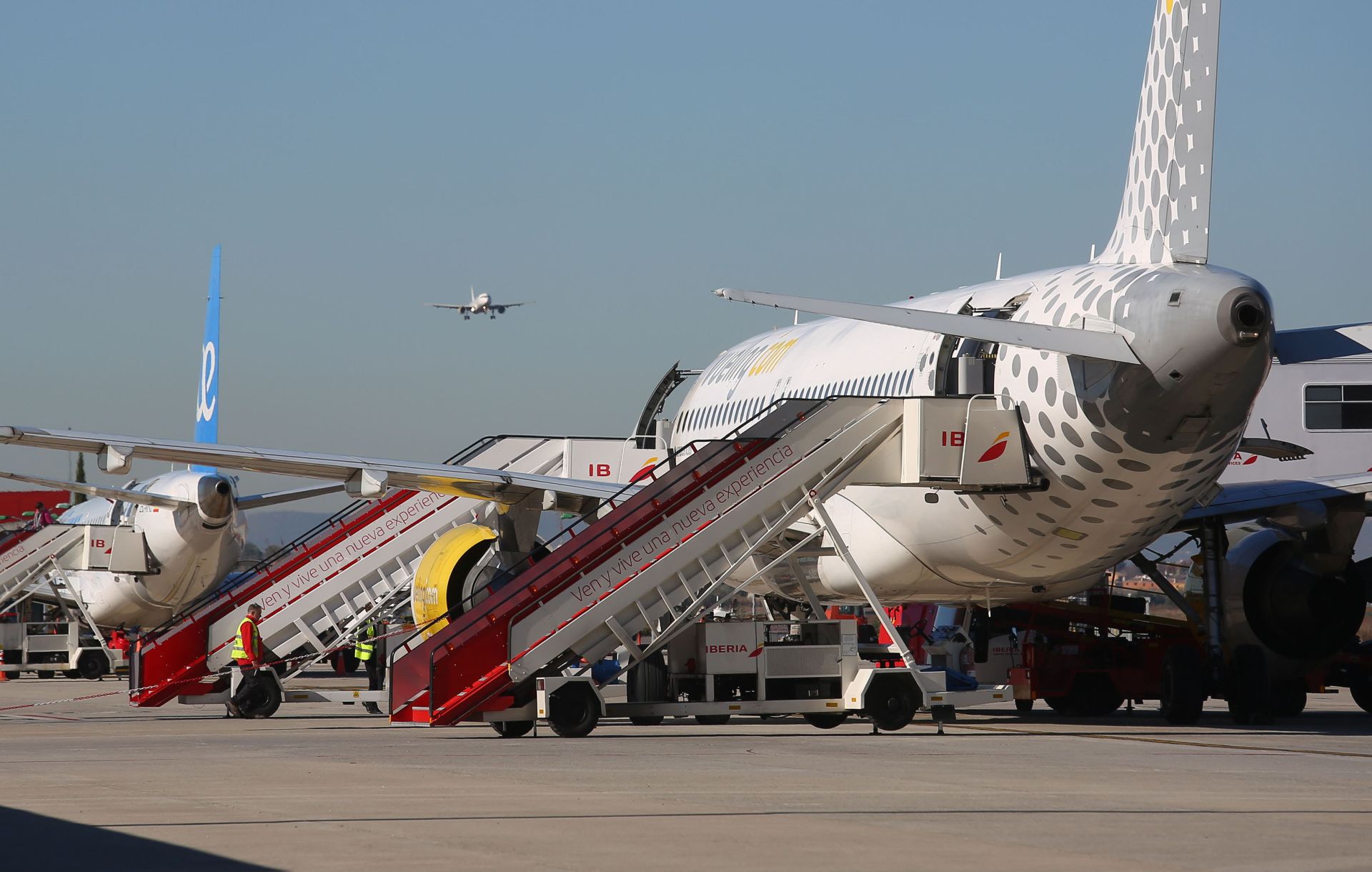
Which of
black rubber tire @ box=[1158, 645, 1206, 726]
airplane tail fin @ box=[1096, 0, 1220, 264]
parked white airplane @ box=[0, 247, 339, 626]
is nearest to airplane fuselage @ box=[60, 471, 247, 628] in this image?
parked white airplane @ box=[0, 247, 339, 626]

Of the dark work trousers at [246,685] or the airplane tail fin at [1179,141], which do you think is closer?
the airplane tail fin at [1179,141]

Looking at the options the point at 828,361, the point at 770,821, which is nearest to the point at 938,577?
the point at 828,361

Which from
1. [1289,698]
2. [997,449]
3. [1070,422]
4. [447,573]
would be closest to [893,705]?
[997,449]

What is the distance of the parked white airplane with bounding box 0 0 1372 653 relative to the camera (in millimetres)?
16312

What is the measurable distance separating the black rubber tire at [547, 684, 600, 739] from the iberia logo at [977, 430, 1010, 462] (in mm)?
4720

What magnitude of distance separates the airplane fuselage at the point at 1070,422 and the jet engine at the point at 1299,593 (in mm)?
3097

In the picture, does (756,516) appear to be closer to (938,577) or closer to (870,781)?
(938,577)

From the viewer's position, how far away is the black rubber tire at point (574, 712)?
17844 millimetres

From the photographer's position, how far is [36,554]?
41594mm

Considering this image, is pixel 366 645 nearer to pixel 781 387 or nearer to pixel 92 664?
pixel 92 664

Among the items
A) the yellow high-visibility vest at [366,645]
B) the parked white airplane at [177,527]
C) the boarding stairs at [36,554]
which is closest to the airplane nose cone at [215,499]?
the parked white airplane at [177,527]

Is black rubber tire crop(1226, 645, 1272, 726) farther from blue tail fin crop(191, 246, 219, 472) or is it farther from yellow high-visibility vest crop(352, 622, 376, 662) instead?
blue tail fin crop(191, 246, 219, 472)

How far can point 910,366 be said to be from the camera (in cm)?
1988

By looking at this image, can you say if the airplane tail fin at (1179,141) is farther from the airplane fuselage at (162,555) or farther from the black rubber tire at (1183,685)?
the airplane fuselage at (162,555)
